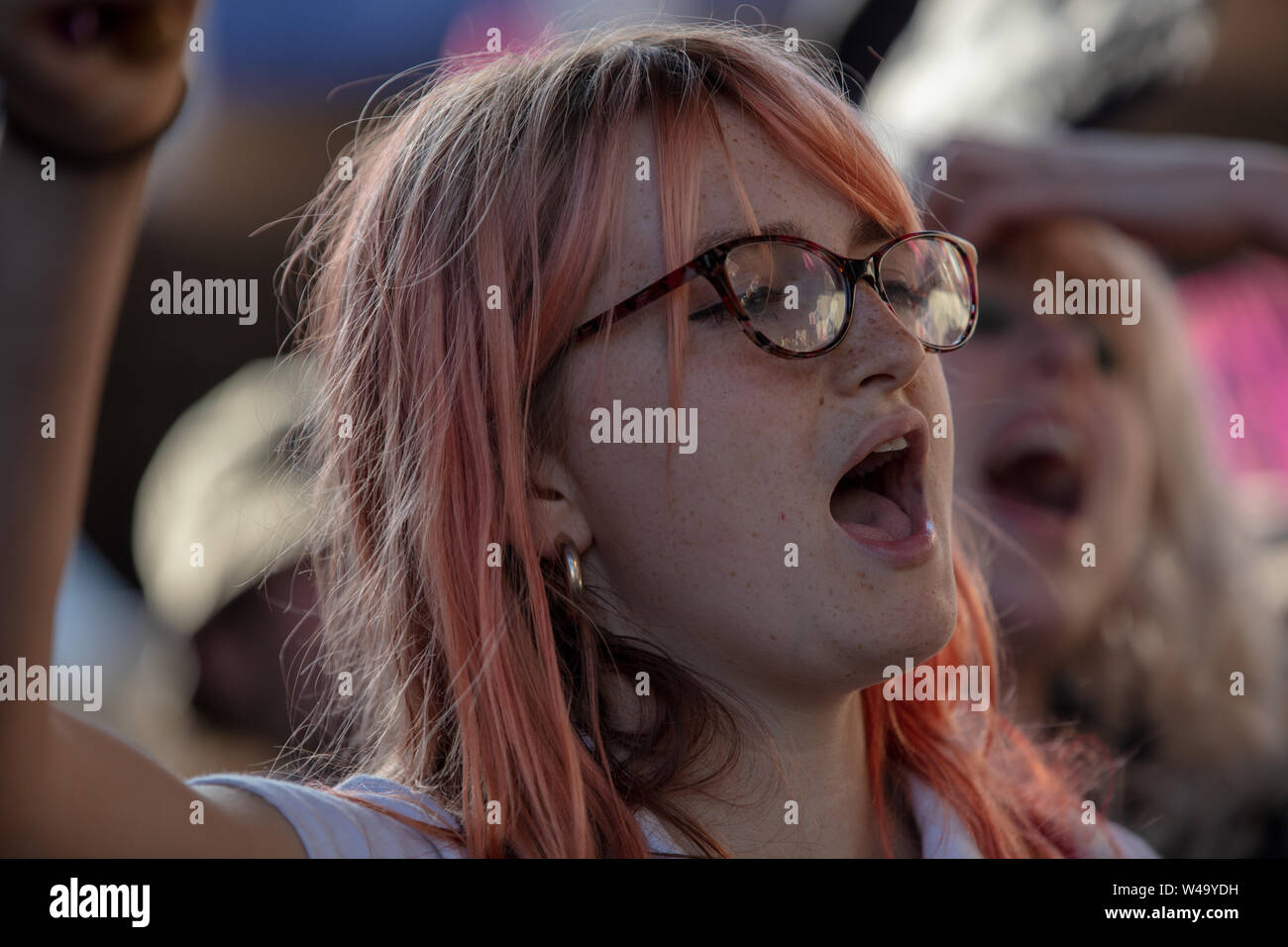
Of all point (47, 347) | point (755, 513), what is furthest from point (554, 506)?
point (47, 347)

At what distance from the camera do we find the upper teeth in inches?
36.9

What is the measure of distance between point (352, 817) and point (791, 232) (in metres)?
0.55

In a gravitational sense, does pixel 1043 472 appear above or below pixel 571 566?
above

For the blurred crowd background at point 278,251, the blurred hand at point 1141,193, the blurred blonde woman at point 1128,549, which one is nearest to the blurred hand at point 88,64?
Answer: the blurred hand at point 1141,193

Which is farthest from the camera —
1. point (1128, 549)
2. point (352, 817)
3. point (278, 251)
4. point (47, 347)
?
point (278, 251)

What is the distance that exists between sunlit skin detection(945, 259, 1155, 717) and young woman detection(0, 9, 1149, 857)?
42.1 inches

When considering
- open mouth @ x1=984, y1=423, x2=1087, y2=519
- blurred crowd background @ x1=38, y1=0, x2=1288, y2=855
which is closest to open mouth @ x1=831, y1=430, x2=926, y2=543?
open mouth @ x1=984, y1=423, x2=1087, y2=519

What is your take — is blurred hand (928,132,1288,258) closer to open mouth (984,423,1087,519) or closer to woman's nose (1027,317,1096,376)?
woman's nose (1027,317,1096,376)

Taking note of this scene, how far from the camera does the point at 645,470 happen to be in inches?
35.2

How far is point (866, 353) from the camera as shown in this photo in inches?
36.2

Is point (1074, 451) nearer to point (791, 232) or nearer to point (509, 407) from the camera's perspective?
point (791, 232)

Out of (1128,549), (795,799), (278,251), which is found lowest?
(795,799)
